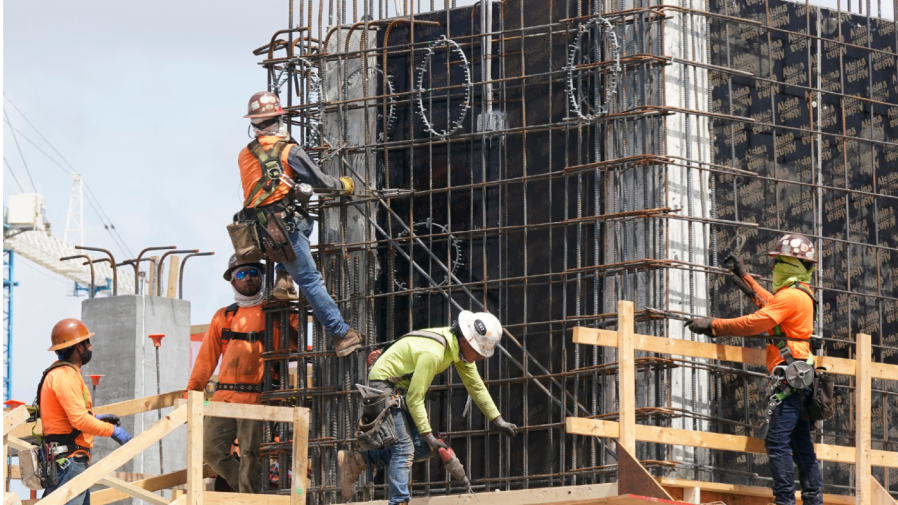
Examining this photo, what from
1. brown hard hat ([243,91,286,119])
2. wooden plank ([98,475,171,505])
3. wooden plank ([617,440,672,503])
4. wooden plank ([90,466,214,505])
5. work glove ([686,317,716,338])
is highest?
brown hard hat ([243,91,286,119])

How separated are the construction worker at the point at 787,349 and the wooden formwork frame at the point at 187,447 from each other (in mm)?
3819

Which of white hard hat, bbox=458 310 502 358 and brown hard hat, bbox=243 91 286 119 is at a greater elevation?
brown hard hat, bbox=243 91 286 119

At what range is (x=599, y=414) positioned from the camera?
14.3 m

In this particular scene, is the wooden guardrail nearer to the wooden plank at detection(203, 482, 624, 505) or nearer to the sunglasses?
the wooden plank at detection(203, 482, 624, 505)

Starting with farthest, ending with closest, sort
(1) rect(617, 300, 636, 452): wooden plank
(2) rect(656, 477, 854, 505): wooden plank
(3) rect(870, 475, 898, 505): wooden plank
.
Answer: (3) rect(870, 475, 898, 505): wooden plank
(2) rect(656, 477, 854, 505): wooden plank
(1) rect(617, 300, 636, 452): wooden plank

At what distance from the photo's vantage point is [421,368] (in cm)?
1230

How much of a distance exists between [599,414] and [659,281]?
56.6 inches

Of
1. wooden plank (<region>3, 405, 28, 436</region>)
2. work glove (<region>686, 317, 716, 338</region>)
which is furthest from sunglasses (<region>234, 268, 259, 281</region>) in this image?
work glove (<region>686, 317, 716, 338</region>)

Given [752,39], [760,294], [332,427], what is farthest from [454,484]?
[752,39]

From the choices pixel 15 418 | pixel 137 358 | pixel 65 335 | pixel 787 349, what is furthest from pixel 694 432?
pixel 137 358

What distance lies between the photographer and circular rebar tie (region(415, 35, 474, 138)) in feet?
50.7

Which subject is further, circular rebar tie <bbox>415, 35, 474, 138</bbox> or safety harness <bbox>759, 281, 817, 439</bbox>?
circular rebar tie <bbox>415, 35, 474, 138</bbox>

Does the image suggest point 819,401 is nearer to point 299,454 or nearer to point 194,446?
point 299,454

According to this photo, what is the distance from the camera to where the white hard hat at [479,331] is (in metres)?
12.4
